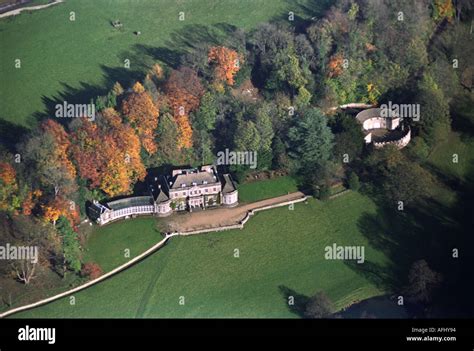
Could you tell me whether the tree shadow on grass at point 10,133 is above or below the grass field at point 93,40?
below

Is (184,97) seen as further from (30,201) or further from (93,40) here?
(93,40)

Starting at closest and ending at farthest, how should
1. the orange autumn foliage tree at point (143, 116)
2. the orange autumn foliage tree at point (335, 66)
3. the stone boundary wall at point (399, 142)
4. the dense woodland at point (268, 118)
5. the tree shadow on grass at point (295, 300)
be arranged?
the tree shadow on grass at point (295, 300)
the dense woodland at point (268, 118)
the orange autumn foliage tree at point (143, 116)
the stone boundary wall at point (399, 142)
the orange autumn foliage tree at point (335, 66)

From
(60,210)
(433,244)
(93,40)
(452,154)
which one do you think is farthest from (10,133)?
(452,154)

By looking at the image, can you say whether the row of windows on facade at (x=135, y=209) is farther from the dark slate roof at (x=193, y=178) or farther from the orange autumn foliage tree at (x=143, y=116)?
the orange autumn foliage tree at (x=143, y=116)

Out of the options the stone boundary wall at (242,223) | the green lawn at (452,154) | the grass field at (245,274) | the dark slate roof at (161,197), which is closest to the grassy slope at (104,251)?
the grass field at (245,274)

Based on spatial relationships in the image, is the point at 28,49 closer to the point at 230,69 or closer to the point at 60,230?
the point at 230,69

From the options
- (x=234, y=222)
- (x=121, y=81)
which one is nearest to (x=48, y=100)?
(x=121, y=81)
